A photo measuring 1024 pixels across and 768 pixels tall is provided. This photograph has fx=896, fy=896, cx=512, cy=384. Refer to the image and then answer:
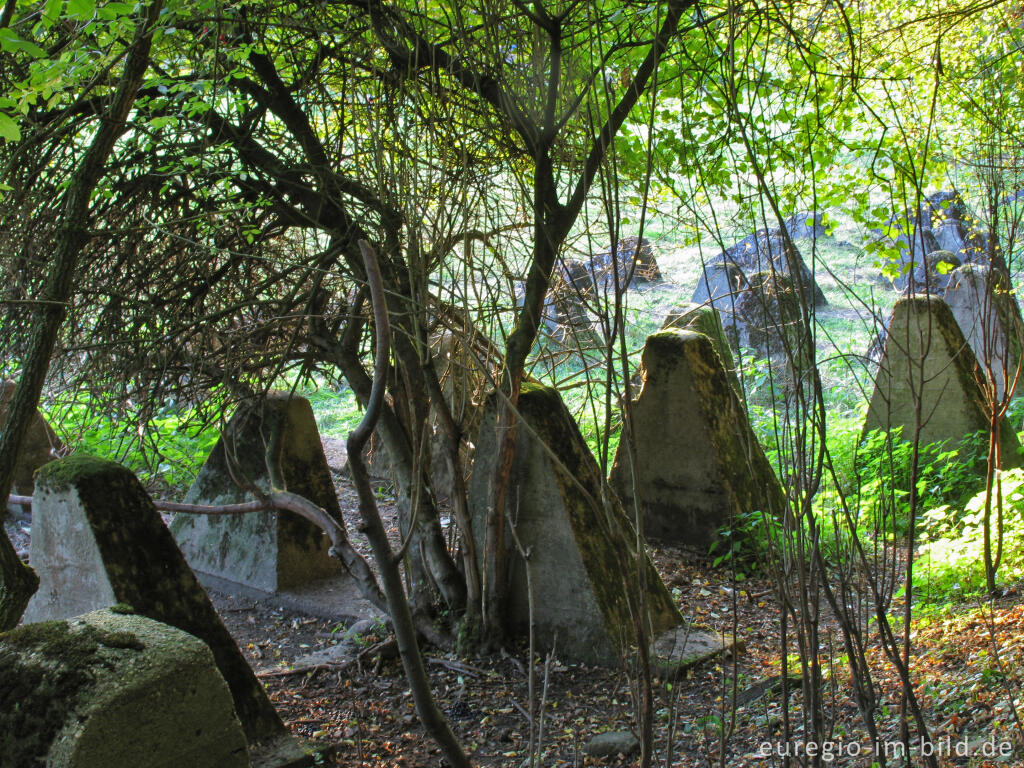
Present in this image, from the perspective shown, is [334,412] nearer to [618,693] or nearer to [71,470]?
[71,470]

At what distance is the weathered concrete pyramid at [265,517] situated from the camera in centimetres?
625

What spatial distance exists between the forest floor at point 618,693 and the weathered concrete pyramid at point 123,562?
492 mm

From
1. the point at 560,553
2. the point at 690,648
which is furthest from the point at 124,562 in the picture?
the point at 690,648

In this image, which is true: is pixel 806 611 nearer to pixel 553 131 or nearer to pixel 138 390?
pixel 553 131

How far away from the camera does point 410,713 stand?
451 cm

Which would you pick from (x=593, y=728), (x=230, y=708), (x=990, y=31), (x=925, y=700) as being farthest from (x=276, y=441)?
(x=990, y=31)

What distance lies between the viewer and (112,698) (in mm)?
2168

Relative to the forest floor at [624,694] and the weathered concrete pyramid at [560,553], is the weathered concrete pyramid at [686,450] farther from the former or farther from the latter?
the weathered concrete pyramid at [560,553]

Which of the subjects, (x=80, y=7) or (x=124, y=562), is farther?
(x=124, y=562)

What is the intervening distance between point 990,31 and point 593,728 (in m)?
6.65

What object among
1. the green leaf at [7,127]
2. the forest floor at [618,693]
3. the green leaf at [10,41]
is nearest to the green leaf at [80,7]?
the green leaf at [10,41]

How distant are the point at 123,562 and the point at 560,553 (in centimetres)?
235

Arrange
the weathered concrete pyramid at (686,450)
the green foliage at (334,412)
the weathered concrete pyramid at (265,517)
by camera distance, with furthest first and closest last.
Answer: the green foliage at (334,412) < the weathered concrete pyramid at (686,450) < the weathered concrete pyramid at (265,517)

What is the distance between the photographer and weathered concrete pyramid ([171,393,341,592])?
20.5 feet
